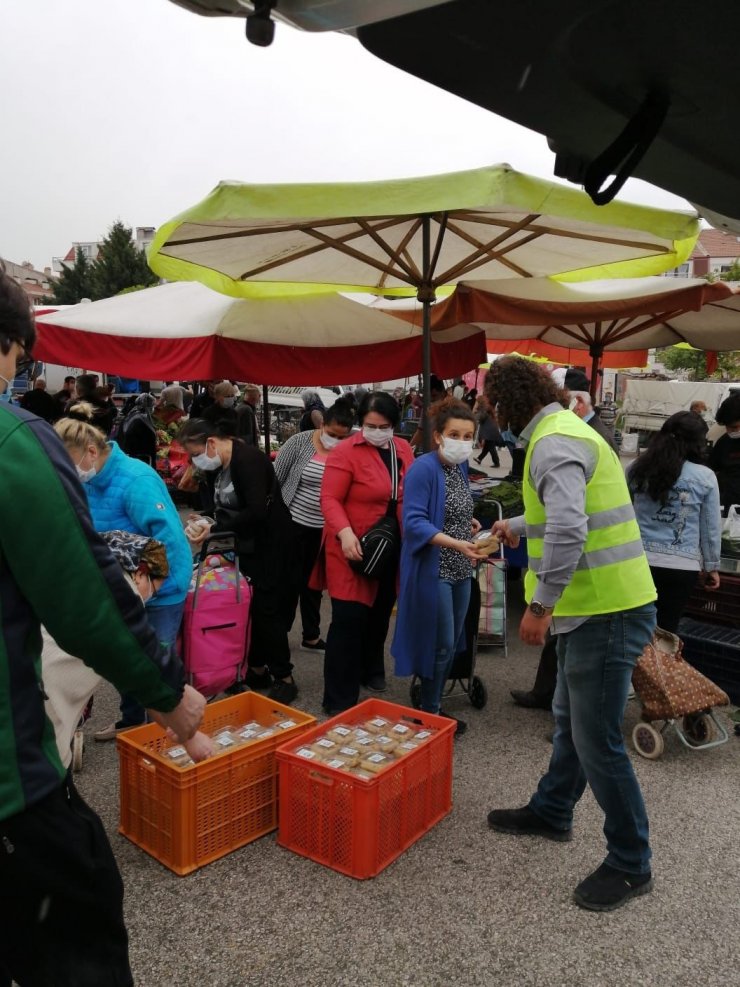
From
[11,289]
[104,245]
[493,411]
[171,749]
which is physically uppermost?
[104,245]

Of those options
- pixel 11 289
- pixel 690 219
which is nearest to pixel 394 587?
pixel 690 219

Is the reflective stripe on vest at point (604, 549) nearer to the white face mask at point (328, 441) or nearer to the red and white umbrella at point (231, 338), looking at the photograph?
the white face mask at point (328, 441)

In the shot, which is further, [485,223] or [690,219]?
[485,223]

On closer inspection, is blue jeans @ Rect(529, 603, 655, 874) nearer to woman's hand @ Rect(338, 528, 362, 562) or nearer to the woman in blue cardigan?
the woman in blue cardigan

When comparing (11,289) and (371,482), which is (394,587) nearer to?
(371,482)

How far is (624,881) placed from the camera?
3055 millimetres

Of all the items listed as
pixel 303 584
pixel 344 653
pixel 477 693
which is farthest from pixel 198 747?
pixel 303 584

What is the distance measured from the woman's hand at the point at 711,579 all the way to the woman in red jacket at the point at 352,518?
2070mm

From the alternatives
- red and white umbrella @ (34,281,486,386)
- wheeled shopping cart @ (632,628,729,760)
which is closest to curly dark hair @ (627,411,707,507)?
wheeled shopping cart @ (632,628,729,760)

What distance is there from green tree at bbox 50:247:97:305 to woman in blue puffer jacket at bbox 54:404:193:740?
56.4m

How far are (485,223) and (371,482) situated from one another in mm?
2048

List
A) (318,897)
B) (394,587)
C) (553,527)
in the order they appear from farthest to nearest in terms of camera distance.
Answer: (394,587)
(318,897)
(553,527)

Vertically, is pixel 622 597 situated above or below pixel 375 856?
above

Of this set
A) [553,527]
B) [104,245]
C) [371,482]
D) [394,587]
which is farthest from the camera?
[104,245]
